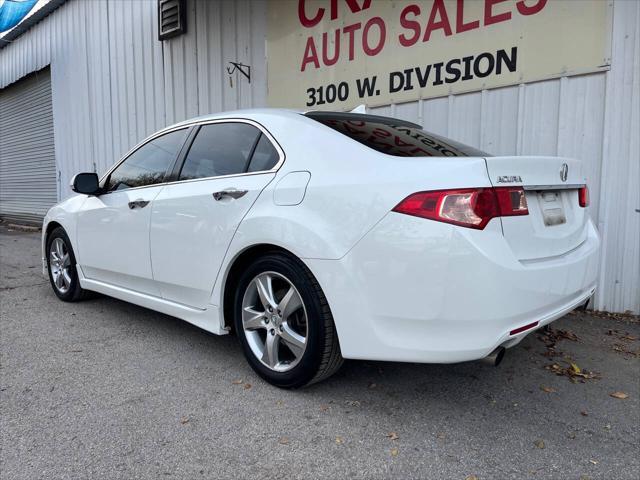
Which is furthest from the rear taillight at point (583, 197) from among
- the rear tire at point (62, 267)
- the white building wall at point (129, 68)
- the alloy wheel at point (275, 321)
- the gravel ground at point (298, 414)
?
the white building wall at point (129, 68)

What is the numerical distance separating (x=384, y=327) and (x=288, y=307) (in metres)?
0.61

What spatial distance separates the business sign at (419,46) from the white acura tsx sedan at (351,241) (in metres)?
2.10

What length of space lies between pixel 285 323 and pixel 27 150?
14248mm

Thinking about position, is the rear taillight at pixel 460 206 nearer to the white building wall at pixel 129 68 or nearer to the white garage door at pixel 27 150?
the white building wall at pixel 129 68

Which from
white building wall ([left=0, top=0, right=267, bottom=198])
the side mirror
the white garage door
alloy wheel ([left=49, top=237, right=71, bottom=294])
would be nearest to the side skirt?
alloy wheel ([left=49, top=237, right=71, bottom=294])

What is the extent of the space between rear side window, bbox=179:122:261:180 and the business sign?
2921 millimetres

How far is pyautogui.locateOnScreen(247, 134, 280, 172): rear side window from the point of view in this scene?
9.38ft

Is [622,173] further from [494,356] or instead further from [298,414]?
[298,414]

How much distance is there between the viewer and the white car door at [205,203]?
2908mm

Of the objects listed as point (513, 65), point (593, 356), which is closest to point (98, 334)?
point (593, 356)

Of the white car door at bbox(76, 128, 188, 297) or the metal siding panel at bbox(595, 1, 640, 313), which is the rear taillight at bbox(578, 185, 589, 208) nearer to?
the metal siding panel at bbox(595, 1, 640, 313)

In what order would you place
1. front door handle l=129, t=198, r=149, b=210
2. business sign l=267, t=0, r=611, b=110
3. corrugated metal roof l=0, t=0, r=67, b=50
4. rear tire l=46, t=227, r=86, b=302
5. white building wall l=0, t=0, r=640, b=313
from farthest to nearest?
corrugated metal roof l=0, t=0, r=67, b=50
rear tire l=46, t=227, r=86, b=302
business sign l=267, t=0, r=611, b=110
white building wall l=0, t=0, r=640, b=313
front door handle l=129, t=198, r=149, b=210

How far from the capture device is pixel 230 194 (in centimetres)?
294

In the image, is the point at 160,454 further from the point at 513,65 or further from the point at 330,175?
the point at 513,65
